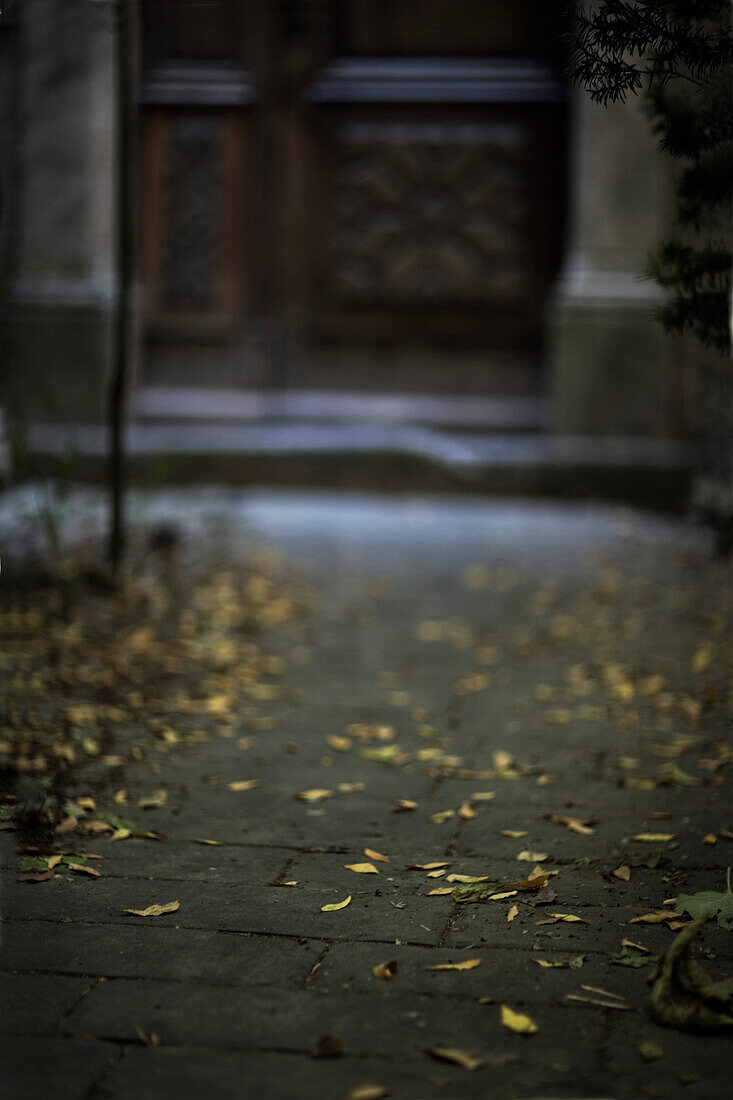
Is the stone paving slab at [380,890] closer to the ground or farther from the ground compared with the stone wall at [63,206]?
closer to the ground

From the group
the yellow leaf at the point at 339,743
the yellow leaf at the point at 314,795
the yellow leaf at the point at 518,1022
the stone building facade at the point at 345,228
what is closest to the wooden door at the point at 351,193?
the stone building facade at the point at 345,228

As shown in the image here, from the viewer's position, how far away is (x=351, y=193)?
33.8ft

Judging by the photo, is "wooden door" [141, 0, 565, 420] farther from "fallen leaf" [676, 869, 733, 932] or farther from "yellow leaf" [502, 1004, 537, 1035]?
"yellow leaf" [502, 1004, 537, 1035]

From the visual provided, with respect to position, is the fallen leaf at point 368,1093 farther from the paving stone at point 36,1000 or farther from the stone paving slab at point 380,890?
the paving stone at point 36,1000

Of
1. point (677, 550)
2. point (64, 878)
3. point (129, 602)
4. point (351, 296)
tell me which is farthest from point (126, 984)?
point (351, 296)

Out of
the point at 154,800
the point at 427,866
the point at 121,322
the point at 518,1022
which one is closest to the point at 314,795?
the point at 154,800

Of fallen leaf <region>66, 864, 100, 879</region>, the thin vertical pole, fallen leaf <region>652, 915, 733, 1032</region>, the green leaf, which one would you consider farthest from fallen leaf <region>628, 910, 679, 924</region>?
the thin vertical pole

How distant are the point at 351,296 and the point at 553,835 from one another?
24.6 feet

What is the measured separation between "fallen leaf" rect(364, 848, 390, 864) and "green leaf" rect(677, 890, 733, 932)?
762 mm

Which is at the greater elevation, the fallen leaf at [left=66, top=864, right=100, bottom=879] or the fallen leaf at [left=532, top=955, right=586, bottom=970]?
the fallen leaf at [left=532, top=955, right=586, bottom=970]

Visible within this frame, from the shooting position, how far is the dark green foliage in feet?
10.3

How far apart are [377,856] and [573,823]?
0.60 m

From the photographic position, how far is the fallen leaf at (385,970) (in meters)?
2.66

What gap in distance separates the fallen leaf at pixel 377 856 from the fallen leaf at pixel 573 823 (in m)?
0.55
